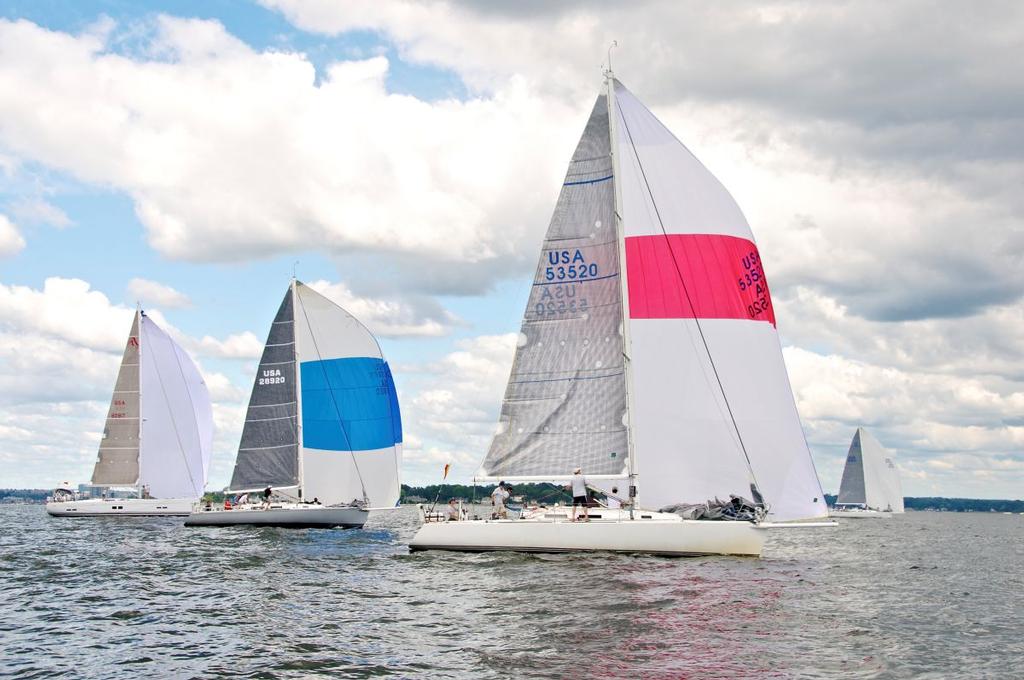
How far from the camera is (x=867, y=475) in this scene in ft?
A: 327

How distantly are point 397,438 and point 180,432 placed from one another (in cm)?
1992

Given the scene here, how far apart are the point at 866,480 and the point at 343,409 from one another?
223 feet

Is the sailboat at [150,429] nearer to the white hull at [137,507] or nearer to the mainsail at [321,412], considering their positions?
the white hull at [137,507]

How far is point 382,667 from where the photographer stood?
14727mm

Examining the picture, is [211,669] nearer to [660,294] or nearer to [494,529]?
[494,529]

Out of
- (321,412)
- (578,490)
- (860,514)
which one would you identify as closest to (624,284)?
(578,490)

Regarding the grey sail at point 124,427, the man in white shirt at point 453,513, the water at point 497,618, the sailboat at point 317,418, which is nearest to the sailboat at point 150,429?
the grey sail at point 124,427

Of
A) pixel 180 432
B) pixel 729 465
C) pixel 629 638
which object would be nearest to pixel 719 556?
pixel 729 465

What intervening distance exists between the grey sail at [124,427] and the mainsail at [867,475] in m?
68.0

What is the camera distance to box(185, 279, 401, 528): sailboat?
4794cm

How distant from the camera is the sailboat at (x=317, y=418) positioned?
4794 centimetres

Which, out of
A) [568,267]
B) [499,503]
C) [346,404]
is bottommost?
[499,503]

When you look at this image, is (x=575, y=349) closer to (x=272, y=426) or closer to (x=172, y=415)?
(x=272, y=426)

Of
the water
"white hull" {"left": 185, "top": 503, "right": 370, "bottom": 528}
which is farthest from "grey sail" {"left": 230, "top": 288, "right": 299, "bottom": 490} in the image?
the water
